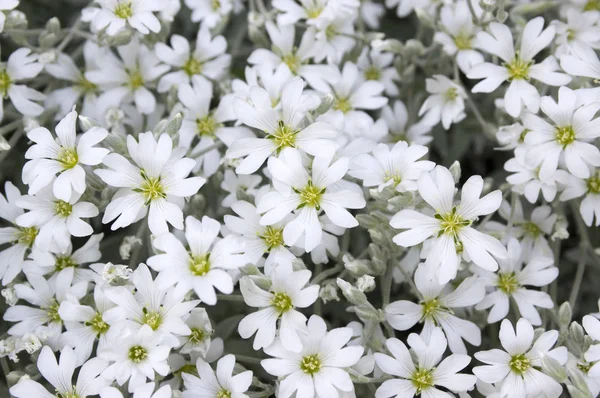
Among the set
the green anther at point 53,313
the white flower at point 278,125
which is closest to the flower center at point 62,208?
the green anther at point 53,313

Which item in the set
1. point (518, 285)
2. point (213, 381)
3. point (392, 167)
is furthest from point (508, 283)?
point (213, 381)

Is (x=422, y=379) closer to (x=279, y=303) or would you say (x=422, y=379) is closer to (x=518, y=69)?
(x=279, y=303)

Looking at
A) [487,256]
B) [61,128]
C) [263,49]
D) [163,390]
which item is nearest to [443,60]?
[263,49]

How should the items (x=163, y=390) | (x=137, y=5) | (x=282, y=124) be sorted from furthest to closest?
1. (x=137, y=5)
2. (x=282, y=124)
3. (x=163, y=390)

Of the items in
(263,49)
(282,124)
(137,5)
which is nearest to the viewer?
(282,124)

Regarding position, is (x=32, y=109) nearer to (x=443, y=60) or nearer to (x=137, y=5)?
(x=137, y=5)

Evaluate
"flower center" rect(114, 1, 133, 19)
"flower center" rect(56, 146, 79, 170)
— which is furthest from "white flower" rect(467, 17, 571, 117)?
"flower center" rect(56, 146, 79, 170)
